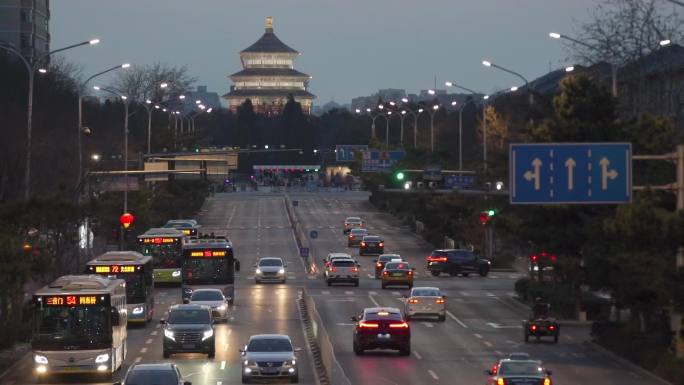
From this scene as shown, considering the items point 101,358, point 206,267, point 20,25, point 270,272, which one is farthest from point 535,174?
point 20,25

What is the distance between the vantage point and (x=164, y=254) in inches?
2530

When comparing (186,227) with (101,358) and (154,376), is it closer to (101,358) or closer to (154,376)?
(101,358)

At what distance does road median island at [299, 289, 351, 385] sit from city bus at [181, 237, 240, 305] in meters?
5.16

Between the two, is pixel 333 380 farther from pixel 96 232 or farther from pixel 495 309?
pixel 96 232

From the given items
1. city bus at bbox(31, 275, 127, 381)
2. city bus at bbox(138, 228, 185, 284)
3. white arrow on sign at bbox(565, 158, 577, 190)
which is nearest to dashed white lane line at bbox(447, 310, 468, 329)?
city bus at bbox(138, 228, 185, 284)

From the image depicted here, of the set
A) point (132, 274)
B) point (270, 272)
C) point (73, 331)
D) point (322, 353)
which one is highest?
point (132, 274)

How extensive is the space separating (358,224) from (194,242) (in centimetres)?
5175

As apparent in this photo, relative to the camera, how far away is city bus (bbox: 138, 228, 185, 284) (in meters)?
62.7

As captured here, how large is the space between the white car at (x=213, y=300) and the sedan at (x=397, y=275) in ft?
54.4

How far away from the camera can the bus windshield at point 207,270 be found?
5441 cm

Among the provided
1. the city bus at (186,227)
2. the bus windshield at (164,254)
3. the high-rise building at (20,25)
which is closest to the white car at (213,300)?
the bus windshield at (164,254)

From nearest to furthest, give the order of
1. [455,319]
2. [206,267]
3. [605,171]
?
[605,171] → [455,319] → [206,267]

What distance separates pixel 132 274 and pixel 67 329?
13.7m

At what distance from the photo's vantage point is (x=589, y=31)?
58.7m
